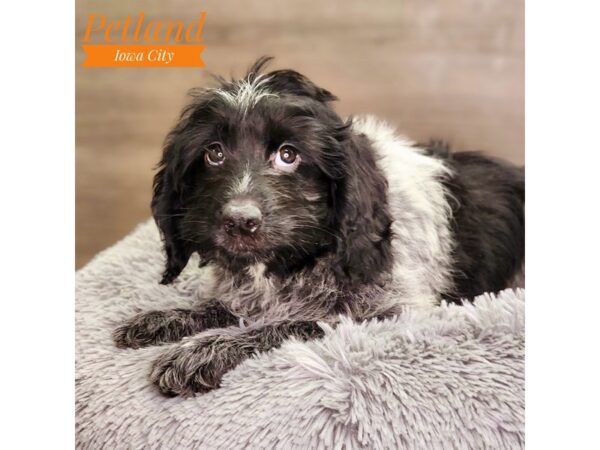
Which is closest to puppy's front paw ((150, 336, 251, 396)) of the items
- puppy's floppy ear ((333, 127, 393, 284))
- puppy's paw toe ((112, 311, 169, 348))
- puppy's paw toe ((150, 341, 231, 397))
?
puppy's paw toe ((150, 341, 231, 397))

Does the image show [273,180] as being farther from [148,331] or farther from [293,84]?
A: [148,331]

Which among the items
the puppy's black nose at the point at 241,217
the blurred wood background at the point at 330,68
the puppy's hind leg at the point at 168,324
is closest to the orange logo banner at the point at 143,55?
the blurred wood background at the point at 330,68

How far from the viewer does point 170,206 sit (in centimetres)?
306

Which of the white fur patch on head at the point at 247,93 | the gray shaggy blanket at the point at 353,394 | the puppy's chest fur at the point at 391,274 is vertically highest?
the white fur patch on head at the point at 247,93

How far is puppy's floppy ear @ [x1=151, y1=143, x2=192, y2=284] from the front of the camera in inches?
118

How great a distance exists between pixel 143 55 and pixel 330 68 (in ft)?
2.45

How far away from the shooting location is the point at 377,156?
3344mm

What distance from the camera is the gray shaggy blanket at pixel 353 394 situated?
2.51m

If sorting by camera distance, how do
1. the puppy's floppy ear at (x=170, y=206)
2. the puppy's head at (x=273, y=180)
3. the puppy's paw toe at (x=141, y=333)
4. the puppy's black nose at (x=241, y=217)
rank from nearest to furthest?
the puppy's black nose at (x=241, y=217) → the puppy's head at (x=273, y=180) → the puppy's floppy ear at (x=170, y=206) → the puppy's paw toe at (x=141, y=333)

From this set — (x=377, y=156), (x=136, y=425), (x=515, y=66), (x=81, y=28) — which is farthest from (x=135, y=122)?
(x=515, y=66)

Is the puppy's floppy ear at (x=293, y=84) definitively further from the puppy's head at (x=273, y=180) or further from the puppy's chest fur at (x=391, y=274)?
the puppy's chest fur at (x=391, y=274)

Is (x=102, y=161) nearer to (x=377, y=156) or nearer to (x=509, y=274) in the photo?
(x=377, y=156)

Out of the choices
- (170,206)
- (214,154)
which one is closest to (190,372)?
(170,206)

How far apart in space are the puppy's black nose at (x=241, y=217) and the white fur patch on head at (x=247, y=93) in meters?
0.40
